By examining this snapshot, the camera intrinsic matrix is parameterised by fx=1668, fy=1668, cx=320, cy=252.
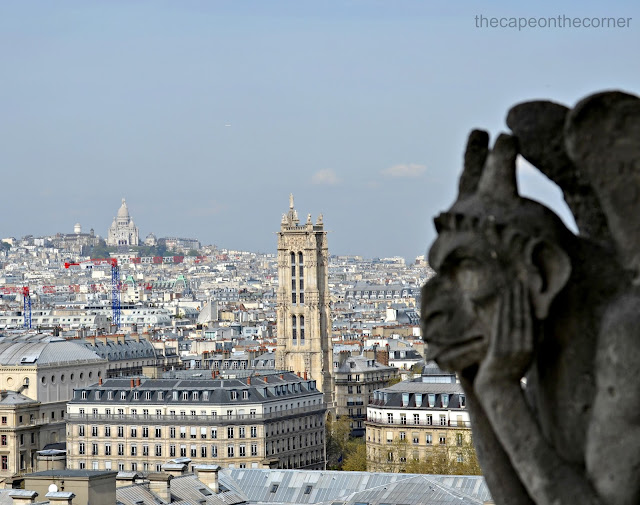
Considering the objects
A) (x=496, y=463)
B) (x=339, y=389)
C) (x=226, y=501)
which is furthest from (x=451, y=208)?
(x=339, y=389)

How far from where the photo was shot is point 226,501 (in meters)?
47.7

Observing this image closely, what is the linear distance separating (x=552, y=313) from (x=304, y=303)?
112247mm

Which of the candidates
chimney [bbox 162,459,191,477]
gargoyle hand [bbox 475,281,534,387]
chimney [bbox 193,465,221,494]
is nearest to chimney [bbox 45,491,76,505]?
chimney [bbox 193,465,221,494]

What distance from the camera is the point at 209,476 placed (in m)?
48.7

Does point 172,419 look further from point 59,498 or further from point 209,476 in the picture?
point 59,498

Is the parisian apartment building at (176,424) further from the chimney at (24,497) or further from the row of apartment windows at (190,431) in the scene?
the chimney at (24,497)

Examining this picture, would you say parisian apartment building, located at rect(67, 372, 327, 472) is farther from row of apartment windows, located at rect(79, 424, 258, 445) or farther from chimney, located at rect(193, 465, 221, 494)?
chimney, located at rect(193, 465, 221, 494)

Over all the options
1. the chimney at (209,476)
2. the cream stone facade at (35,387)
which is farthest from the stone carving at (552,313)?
the cream stone facade at (35,387)

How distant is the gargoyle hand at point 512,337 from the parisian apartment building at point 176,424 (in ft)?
253

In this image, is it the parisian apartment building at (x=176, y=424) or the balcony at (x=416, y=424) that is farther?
the parisian apartment building at (x=176, y=424)

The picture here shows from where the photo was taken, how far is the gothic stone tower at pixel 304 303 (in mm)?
115250

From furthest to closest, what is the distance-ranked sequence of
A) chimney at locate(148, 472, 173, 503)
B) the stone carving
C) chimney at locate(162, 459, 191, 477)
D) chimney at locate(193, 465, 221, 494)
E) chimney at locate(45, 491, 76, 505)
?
chimney at locate(162, 459, 191, 477), chimney at locate(193, 465, 221, 494), chimney at locate(148, 472, 173, 503), chimney at locate(45, 491, 76, 505), the stone carving

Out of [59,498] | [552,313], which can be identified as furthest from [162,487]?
[552,313]

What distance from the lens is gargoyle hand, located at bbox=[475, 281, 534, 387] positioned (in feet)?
19.1
